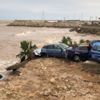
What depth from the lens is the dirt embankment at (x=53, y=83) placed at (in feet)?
56.9

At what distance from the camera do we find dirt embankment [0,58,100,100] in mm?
17328

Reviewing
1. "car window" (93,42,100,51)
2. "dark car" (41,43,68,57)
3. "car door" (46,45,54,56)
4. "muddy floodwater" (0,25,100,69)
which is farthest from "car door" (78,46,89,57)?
"muddy floodwater" (0,25,100,69)

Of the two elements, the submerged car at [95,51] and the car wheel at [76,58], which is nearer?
the submerged car at [95,51]

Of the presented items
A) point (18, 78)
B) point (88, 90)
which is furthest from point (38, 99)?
point (18, 78)

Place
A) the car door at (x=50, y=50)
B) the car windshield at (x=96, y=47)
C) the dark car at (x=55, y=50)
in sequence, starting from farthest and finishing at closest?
1. the car door at (x=50, y=50)
2. the dark car at (x=55, y=50)
3. the car windshield at (x=96, y=47)

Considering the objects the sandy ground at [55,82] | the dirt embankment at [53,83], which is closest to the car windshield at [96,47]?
the sandy ground at [55,82]

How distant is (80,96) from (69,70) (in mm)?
5050

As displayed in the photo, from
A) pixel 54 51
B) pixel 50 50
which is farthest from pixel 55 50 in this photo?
pixel 50 50

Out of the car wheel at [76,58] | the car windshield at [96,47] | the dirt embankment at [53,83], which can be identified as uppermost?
the car windshield at [96,47]

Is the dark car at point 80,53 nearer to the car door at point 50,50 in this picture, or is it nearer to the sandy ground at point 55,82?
the sandy ground at point 55,82

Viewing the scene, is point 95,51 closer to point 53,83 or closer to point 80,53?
point 80,53

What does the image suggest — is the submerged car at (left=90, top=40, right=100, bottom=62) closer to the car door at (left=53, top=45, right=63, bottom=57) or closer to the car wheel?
the car wheel

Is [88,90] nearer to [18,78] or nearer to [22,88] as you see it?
[22,88]

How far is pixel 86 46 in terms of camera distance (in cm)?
2495
